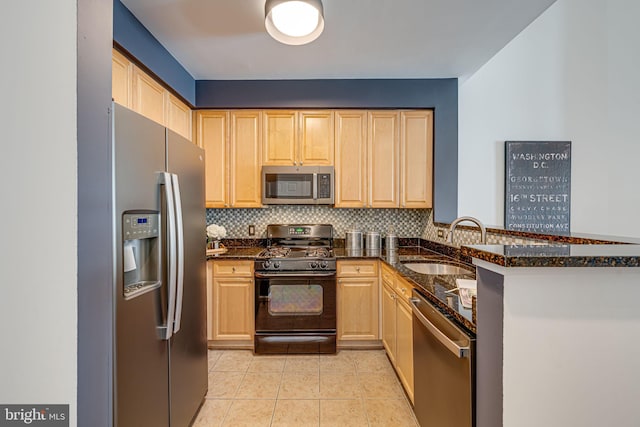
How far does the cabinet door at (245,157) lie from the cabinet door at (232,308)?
0.83 meters

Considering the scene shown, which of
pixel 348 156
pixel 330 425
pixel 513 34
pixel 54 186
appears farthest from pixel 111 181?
pixel 513 34

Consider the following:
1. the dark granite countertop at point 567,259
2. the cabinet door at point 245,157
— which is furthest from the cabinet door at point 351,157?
the dark granite countertop at point 567,259

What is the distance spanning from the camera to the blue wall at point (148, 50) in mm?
1875

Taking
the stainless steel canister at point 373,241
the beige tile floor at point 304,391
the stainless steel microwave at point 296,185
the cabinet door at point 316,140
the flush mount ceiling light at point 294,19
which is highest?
the flush mount ceiling light at point 294,19

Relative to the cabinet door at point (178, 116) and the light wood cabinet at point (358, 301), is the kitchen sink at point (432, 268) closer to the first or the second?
the light wood cabinet at point (358, 301)

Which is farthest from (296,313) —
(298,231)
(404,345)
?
(404,345)

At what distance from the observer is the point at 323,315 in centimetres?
275

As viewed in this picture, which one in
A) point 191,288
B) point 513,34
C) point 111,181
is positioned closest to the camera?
point 111,181

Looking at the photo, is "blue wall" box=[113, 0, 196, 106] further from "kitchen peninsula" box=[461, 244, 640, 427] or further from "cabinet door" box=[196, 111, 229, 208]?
"kitchen peninsula" box=[461, 244, 640, 427]

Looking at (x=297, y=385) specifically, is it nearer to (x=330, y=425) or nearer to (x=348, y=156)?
(x=330, y=425)

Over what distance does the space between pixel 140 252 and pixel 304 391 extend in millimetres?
1605

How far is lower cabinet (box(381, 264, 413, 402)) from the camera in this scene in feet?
6.59

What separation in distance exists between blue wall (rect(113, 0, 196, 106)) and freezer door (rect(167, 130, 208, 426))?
0.87 metres

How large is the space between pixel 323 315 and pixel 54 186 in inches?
90.9
